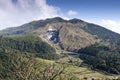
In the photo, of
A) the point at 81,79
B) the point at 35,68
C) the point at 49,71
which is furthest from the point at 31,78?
the point at 81,79

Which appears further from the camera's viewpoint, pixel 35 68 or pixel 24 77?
pixel 35 68

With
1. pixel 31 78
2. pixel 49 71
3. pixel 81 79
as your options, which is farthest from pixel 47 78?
pixel 81 79

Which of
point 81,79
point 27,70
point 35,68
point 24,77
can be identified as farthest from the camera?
point 81,79

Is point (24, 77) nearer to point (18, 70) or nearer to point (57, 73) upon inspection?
point (18, 70)

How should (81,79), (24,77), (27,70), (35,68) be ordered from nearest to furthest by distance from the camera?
(24,77), (27,70), (35,68), (81,79)

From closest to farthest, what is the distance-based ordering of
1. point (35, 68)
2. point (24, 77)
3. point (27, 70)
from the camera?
point (24, 77) < point (27, 70) < point (35, 68)

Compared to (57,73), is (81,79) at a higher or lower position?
lower

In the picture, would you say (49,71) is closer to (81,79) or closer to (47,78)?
(47,78)

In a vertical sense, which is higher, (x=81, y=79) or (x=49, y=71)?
(x=49, y=71)

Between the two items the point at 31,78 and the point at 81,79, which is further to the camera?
the point at 81,79
